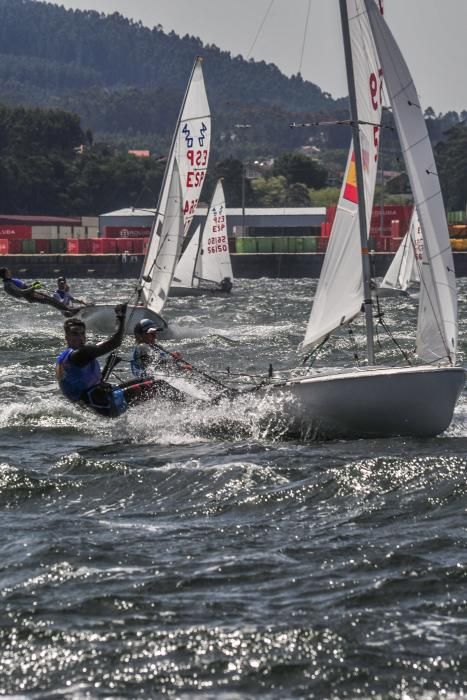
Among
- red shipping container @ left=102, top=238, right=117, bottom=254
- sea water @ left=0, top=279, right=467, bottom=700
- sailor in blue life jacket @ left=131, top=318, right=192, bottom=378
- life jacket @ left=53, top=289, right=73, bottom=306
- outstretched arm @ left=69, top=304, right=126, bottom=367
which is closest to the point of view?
sea water @ left=0, top=279, right=467, bottom=700

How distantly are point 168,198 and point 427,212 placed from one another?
16.1 metres

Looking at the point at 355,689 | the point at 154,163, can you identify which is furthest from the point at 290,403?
the point at 154,163

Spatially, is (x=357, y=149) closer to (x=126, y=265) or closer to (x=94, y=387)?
(x=94, y=387)

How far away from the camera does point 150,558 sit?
9.47 meters

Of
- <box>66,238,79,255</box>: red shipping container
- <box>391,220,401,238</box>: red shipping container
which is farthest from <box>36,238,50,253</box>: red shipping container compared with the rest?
<box>391,220,401,238</box>: red shipping container

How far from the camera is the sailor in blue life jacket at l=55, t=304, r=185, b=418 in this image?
14.1m

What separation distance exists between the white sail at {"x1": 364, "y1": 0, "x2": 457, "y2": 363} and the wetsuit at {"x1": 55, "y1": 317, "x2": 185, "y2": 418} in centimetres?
306

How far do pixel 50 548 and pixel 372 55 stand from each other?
797 cm

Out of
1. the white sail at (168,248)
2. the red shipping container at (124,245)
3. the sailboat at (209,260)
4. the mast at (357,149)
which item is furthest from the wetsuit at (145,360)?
the red shipping container at (124,245)

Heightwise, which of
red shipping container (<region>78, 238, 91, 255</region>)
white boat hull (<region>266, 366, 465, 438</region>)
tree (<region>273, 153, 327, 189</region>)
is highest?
tree (<region>273, 153, 327, 189</region>)

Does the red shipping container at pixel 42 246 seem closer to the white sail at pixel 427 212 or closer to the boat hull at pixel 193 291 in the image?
the boat hull at pixel 193 291

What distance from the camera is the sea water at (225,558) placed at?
7500mm

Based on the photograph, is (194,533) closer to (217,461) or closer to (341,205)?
(217,461)

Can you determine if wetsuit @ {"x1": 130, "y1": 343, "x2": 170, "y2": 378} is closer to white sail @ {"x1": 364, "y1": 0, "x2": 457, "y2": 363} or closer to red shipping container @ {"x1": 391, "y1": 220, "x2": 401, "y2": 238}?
white sail @ {"x1": 364, "y1": 0, "x2": 457, "y2": 363}
